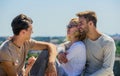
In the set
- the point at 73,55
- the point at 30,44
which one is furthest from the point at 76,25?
the point at 30,44

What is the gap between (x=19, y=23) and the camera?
13.8 feet

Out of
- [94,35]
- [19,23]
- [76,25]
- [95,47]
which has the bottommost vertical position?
[95,47]

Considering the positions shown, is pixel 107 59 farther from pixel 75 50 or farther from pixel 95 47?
pixel 75 50

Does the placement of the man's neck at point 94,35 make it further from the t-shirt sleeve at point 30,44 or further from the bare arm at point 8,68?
the bare arm at point 8,68

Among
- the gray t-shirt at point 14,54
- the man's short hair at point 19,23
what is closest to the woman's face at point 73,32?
the gray t-shirt at point 14,54

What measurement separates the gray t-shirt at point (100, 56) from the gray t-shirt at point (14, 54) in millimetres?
754

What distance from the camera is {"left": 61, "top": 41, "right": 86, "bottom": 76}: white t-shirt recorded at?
187 inches

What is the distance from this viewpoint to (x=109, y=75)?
4.85 metres

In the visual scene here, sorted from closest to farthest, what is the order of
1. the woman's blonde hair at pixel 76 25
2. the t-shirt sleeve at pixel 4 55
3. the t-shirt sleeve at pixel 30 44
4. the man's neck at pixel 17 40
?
the t-shirt sleeve at pixel 4 55 < the man's neck at pixel 17 40 < the t-shirt sleeve at pixel 30 44 < the woman's blonde hair at pixel 76 25

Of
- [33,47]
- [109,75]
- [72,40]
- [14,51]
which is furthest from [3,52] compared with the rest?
[109,75]

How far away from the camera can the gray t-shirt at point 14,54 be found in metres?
4.17

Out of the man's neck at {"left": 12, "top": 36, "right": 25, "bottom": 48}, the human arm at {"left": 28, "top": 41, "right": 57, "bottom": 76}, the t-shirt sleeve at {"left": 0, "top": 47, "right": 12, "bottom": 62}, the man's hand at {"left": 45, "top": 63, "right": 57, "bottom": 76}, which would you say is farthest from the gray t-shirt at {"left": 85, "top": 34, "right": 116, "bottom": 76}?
the t-shirt sleeve at {"left": 0, "top": 47, "right": 12, "bottom": 62}

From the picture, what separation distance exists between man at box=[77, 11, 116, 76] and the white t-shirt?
0.33 feet

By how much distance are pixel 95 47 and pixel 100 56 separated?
0.36 feet
